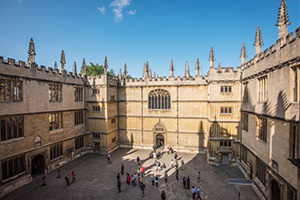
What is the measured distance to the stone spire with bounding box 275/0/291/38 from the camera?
35.8ft

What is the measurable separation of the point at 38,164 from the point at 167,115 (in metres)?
17.7

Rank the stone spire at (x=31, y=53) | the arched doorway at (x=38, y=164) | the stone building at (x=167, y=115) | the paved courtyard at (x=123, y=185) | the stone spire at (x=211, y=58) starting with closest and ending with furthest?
the stone building at (x=167, y=115) → the paved courtyard at (x=123, y=185) → the stone spire at (x=31, y=53) → the arched doorway at (x=38, y=164) → the stone spire at (x=211, y=58)

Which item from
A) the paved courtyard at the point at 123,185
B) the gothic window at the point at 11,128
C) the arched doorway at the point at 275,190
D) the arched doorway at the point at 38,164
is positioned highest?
the gothic window at the point at 11,128

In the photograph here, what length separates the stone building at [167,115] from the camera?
34.8 feet

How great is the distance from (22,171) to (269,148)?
71.5 ft

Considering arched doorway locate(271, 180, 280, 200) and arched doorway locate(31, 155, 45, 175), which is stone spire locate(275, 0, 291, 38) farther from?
arched doorway locate(31, 155, 45, 175)

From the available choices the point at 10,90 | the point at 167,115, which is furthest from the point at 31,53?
the point at 167,115

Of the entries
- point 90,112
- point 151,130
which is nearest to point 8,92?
point 90,112

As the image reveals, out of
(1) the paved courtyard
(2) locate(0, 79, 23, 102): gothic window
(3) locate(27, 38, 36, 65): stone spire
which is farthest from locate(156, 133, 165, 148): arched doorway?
(3) locate(27, 38, 36, 65): stone spire

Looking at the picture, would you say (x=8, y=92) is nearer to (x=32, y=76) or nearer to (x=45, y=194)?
(x=32, y=76)

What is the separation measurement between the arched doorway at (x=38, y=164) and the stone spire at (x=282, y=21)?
24.8 meters

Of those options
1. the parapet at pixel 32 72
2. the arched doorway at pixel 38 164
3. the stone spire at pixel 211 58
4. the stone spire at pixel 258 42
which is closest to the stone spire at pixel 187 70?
the stone spire at pixel 211 58

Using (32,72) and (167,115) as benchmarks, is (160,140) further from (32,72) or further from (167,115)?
(32,72)

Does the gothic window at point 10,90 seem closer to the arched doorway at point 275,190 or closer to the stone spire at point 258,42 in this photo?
the arched doorway at point 275,190
